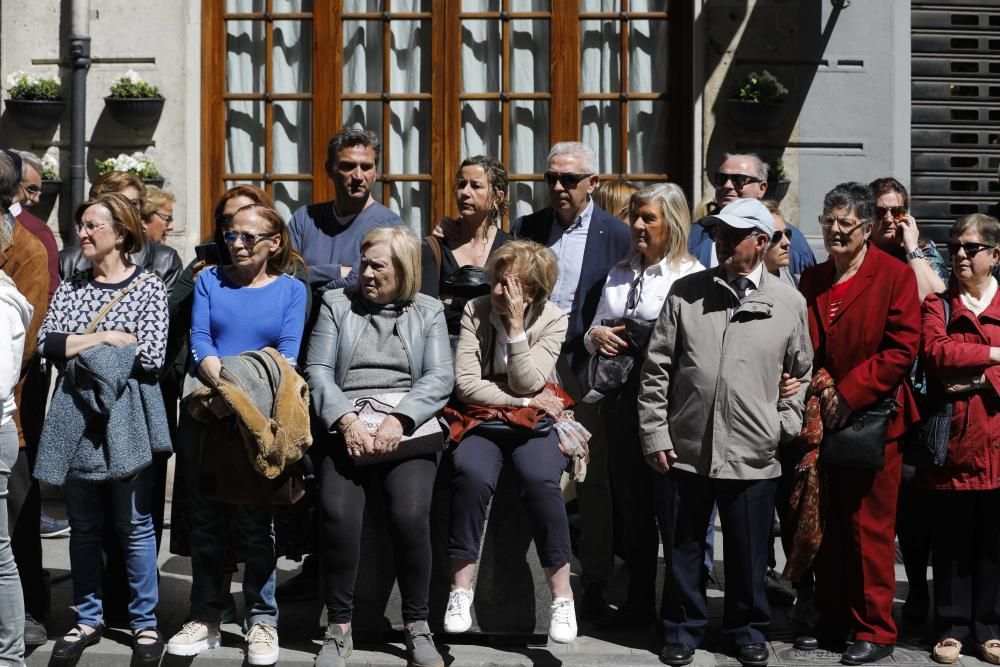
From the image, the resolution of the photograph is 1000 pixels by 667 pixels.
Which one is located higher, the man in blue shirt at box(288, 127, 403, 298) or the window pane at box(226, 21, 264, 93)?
the window pane at box(226, 21, 264, 93)

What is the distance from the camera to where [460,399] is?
20.7 ft

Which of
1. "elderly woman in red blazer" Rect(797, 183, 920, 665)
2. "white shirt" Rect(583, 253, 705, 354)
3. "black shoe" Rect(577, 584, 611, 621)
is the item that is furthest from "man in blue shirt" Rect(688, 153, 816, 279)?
"black shoe" Rect(577, 584, 611, 621)

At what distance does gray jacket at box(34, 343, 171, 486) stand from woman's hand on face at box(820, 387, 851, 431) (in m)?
3.02

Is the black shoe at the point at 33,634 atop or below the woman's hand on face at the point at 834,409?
below

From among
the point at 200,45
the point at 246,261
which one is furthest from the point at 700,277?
the point at 200,45

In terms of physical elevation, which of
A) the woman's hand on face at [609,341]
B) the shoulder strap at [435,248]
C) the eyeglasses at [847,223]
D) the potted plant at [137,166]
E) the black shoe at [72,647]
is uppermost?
the potted plant at [137,166]

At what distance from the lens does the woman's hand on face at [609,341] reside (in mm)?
6418

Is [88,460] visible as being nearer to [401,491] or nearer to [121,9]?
[401,491]

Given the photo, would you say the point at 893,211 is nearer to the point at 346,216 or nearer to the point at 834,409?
the point at 834,409

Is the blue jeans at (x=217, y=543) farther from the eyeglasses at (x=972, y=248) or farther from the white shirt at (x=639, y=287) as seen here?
the eyeglasses at (x=972, y=248)

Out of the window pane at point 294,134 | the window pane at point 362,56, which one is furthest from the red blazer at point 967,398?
the window pane at point 294,134

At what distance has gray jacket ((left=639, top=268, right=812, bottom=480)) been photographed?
234 inches

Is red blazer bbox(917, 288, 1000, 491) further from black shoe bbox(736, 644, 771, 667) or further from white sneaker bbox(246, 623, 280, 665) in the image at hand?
white sneaker bbox(246, 623, 280, 665)

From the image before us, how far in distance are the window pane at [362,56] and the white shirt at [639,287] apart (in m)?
3.68
